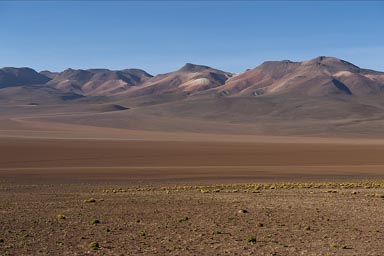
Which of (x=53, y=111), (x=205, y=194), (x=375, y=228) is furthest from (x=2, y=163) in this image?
(x=53, y=111)

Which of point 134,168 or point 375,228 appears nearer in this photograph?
point 375,228

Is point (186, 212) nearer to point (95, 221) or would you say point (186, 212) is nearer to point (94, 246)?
point (95, 221)

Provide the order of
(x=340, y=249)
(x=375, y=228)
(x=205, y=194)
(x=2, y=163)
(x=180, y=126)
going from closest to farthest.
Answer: (x=340, y=249) < (x=375, y=228) < (x=205, y=194) < (x=2, y=163) < (x=180, y=126)

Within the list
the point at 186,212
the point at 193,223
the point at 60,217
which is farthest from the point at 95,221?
the point at 186,212

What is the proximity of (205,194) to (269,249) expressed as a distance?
12.6 m

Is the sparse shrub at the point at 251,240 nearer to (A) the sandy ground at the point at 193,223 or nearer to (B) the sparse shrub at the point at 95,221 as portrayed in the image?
(A) the sandy ground at the point at 193,223

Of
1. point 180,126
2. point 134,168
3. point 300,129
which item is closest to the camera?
point 134,168

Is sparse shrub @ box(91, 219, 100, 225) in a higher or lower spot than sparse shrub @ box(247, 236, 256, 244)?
lower

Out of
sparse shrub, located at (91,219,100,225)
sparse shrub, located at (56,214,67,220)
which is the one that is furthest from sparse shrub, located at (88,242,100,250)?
sparse shrub, located at (56,214,67,220)

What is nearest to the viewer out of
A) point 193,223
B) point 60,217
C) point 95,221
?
point 193,223

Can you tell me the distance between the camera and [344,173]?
40406 millimetres

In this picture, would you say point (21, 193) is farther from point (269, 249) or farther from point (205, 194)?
point (269, 249)

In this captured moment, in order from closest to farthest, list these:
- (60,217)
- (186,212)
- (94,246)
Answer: (94,246)
(60,217)
(186,212)

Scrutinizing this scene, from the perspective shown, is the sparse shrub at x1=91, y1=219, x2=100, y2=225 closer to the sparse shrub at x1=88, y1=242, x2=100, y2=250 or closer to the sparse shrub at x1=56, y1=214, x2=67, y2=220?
the sparse shrub at x1=56, y1=214, x2=67, y2=220
